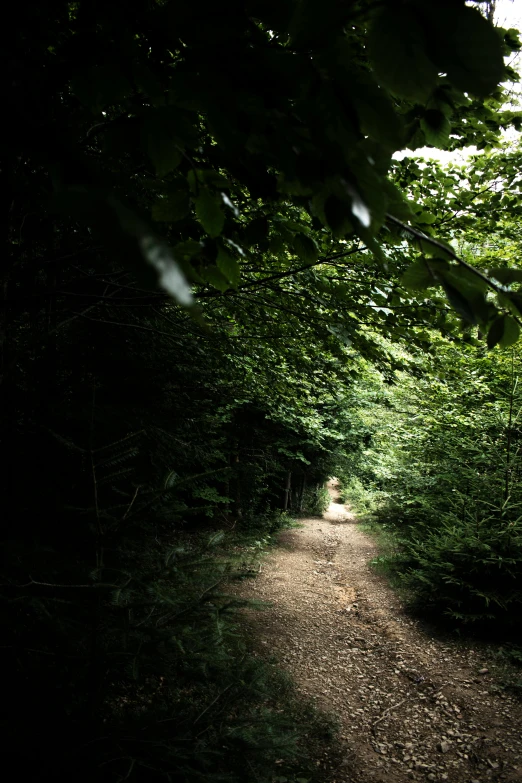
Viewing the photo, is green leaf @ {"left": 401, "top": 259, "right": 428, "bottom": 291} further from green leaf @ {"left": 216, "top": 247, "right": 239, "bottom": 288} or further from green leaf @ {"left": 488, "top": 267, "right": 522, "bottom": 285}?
green leaf @ {"left": 216, "top": 247, "right": 239, "bottom": 288}

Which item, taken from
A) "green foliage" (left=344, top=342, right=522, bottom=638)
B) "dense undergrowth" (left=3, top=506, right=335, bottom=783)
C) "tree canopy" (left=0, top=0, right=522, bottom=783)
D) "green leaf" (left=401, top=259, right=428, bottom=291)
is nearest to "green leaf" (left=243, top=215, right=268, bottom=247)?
"tree canopy" (left=0, top=0, right=522, bottom=783)

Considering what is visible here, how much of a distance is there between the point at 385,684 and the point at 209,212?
263 inches

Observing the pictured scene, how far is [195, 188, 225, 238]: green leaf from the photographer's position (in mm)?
1064

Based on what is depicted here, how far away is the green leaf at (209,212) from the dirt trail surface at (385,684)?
92.6 inches

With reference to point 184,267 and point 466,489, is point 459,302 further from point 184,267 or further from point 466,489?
point 466,489

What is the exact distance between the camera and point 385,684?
5.50 metres

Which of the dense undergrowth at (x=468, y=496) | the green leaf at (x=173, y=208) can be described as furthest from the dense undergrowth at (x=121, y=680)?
the dense undergrowth at (x=468, y=496)

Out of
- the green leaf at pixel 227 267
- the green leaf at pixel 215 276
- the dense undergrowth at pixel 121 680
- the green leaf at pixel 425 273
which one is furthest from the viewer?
→ the dense undergrowth at pixel 121 680

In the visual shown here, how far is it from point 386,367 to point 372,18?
130 inches

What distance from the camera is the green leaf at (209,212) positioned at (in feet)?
3.49

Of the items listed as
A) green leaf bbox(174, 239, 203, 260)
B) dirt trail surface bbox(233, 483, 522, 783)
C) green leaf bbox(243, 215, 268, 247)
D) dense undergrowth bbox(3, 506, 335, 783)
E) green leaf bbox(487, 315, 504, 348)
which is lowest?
dirt trail surface bbox(233, 483, 522, 783)

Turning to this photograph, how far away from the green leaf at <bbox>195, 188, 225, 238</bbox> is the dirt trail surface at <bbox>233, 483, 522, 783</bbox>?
235 centimetres

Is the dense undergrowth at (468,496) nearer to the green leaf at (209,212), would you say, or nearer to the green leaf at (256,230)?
the green leaf at (256,230)

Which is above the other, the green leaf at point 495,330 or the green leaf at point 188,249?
the green leaf at point 188,249
